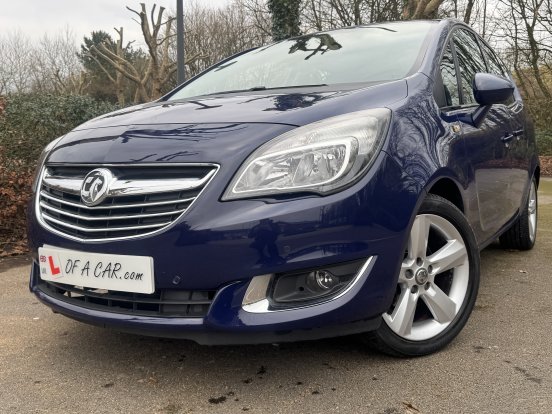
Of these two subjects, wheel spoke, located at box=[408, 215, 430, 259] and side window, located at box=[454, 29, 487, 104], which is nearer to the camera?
wheel spoke, located at box=[408, 215, 430, 259]

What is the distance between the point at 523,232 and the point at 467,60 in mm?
1625

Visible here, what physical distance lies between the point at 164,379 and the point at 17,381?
0.62 meters

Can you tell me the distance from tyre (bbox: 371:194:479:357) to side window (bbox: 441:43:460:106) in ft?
2.13

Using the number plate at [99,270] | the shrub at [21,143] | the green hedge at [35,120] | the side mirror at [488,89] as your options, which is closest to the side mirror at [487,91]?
the side mirror at [488,89]

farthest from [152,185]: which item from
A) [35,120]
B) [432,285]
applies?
[35,120]

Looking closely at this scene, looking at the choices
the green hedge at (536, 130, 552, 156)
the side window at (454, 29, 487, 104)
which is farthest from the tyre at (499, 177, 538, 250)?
the green hedge at (536, 130, 552, 156)

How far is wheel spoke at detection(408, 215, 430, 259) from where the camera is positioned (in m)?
2.26

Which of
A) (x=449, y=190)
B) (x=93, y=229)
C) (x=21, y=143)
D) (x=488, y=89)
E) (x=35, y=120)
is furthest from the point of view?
(x=35, y=120)

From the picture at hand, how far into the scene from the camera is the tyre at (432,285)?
227 cm

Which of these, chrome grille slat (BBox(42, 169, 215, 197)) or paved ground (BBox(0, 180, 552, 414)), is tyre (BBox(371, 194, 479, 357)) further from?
chrome grille slat (BBox(42, 169, 215, 197))

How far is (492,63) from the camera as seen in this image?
13.4 ft

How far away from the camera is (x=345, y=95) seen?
2297 mm

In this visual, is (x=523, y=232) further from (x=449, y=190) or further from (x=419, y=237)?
(x=419, y=237)

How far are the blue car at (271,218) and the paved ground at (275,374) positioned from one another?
19 centimetres
